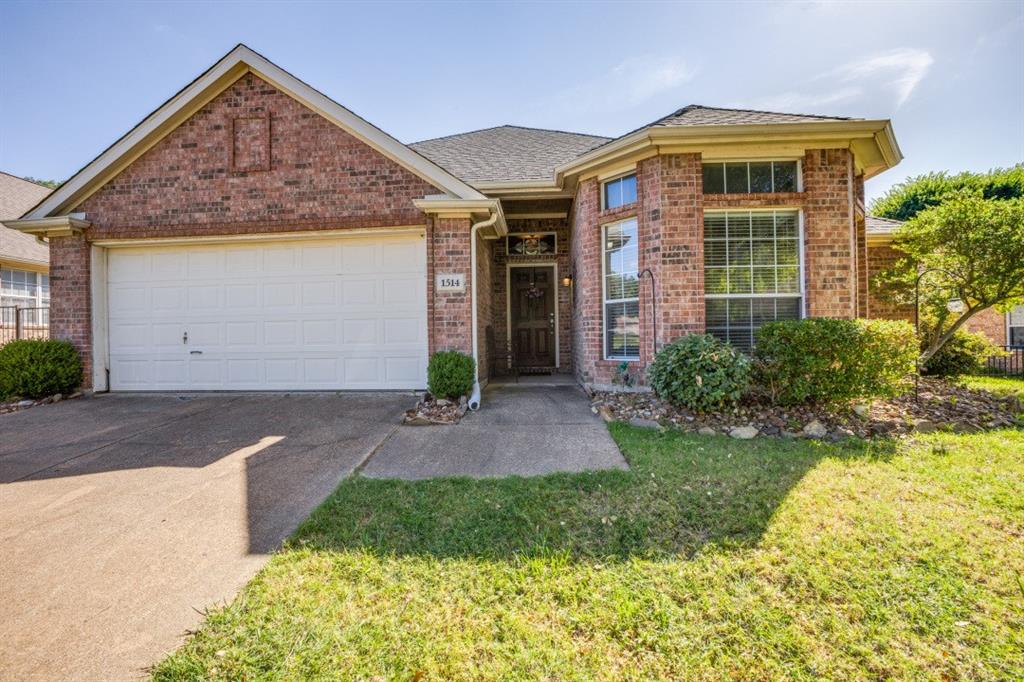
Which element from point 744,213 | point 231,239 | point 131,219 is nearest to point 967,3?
point 744,213

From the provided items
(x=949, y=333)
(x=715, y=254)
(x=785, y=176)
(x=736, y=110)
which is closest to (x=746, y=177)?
(x=785, y=176)

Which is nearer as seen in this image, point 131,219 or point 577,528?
point 577,528

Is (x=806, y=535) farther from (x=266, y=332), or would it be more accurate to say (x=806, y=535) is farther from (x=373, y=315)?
(x=266, y=332)

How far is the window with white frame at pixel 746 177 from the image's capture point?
6.15 metres

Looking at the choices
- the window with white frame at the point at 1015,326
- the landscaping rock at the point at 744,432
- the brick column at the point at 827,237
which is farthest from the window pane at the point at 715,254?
the window with white frame at the point at 1015,326

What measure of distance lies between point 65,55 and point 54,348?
4.93 metres

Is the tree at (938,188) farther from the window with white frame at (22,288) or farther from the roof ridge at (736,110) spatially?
the window with white frame at (22,288)

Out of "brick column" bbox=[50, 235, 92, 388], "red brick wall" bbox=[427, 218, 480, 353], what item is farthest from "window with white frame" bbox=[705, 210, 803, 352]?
"brick column" bbox=[50, 235, 92, 388]

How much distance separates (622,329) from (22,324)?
16.8m

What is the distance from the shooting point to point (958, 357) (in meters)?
7.71

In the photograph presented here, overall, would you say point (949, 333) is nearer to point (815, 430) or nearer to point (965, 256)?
point (965, 256)

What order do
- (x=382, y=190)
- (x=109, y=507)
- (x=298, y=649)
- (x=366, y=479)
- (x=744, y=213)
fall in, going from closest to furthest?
(x=298, y=649)
(x=109, y=507)
(x=366, y=479)
(x=744, y=213)
(x=382, y=190)

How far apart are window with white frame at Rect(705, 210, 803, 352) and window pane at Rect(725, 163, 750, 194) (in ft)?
1.12

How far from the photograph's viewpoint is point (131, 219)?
7105 mm
